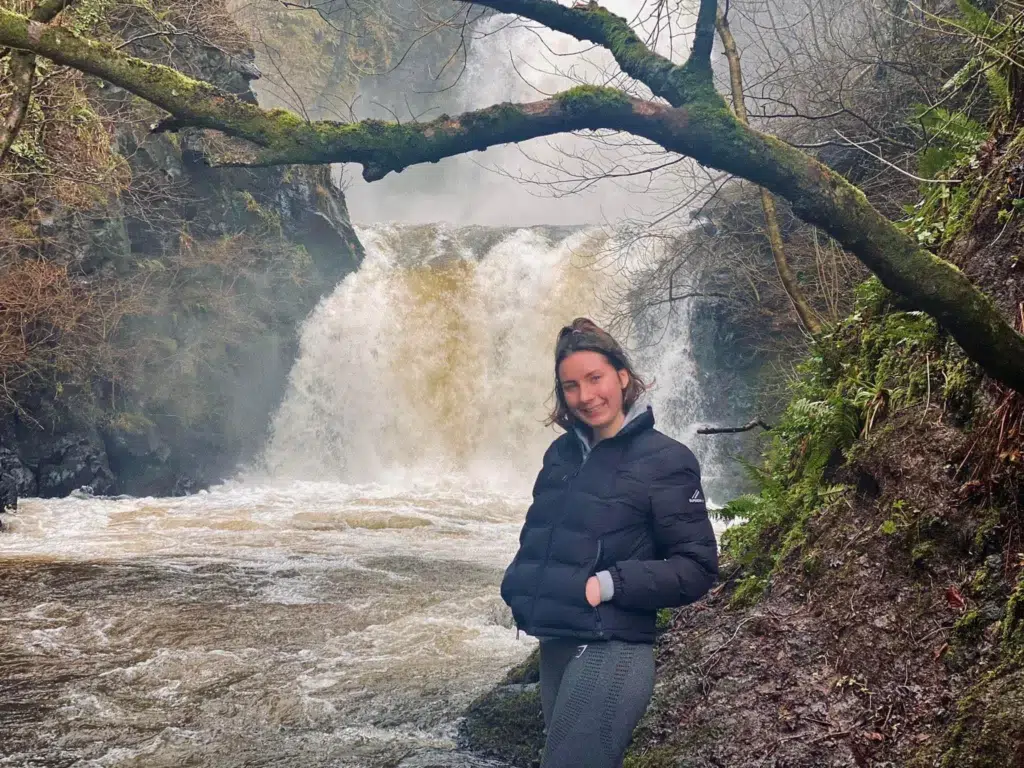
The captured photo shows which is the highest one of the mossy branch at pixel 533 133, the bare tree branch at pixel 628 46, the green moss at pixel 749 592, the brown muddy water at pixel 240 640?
the bare tree branch at pixel 628 46

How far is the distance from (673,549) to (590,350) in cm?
73

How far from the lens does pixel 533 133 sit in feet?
10.3

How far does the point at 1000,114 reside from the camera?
13.8ft

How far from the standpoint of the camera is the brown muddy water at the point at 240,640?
188 inches

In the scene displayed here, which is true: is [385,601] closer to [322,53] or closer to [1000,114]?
[1000,114]

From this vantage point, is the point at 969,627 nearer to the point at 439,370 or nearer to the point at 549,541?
the point at 549,541

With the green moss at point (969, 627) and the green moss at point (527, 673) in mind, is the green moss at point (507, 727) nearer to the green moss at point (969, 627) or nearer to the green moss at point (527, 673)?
the green moss at point (527, 673)

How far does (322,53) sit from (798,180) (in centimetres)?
3359

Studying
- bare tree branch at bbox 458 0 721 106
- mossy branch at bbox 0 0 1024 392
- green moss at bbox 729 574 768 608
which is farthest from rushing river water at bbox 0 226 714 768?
bare tree branch at bbox 458 0 721 106

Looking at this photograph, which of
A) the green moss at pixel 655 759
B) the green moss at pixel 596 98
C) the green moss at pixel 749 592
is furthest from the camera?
the green moss at pixel 749 592

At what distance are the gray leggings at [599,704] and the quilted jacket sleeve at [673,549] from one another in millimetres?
175

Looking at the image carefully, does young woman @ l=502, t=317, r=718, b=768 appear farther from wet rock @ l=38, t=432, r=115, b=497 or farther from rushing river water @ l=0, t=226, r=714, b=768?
wet rock @ l=38, t=432, r=115, b=497

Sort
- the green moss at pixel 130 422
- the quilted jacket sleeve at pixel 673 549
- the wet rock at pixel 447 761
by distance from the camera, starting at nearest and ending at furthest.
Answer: the quilted jacket sleeve at pixel 673 549 → the wet rock at pixel 447 761 → the green moss at pixel 130 422

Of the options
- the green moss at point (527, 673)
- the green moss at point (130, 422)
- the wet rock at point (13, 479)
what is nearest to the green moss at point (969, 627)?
the green moss at point (527, 673)
